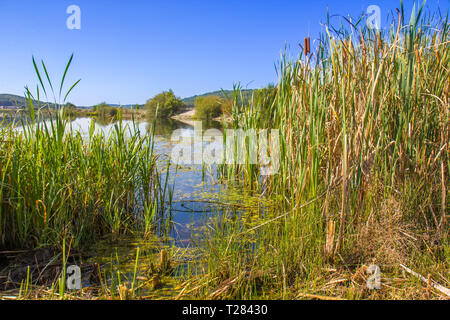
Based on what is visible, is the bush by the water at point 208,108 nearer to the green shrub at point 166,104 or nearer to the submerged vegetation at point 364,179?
the green shrub at point 166,104

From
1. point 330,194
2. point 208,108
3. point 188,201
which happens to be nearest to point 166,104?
point 208,108

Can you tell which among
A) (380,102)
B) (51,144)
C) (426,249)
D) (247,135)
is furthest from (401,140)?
(51,144)

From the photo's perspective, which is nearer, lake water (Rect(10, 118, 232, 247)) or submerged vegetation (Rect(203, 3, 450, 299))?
submerged vegetation (Rect(203, 3, 450, 299))

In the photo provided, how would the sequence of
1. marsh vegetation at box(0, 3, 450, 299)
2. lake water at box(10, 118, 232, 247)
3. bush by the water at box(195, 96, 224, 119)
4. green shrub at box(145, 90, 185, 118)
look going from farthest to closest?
green shrub at box(145, 90, 185, 118), bush by the water at box(195, 96, 224, 119), lake water at box(10, 118, 232, 247), marsh vegetation at box(0, 3, 450, 299)

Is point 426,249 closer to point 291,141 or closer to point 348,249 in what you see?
point 348,249

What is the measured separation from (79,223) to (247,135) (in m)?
2.44

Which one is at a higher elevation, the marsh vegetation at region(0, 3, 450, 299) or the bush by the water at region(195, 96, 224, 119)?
the bush by the water at region(195, 96, 224, 119)

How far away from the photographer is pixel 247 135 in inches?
171

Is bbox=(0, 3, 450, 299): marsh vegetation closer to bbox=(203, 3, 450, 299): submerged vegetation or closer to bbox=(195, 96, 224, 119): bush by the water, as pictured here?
bbox=(203, 3, 450, 299): submerged vegetation

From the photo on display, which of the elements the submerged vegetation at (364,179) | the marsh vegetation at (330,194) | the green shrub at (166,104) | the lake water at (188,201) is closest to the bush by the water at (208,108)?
the green shrub at (166,104)

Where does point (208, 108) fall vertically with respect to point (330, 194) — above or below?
above

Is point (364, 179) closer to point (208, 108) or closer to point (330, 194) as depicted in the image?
point (330, 194)

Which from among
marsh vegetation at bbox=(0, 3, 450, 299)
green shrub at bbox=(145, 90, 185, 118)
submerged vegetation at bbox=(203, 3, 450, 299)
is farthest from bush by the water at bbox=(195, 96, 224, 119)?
submerged vegetation at bbox=(203, 3, 450, 299)
